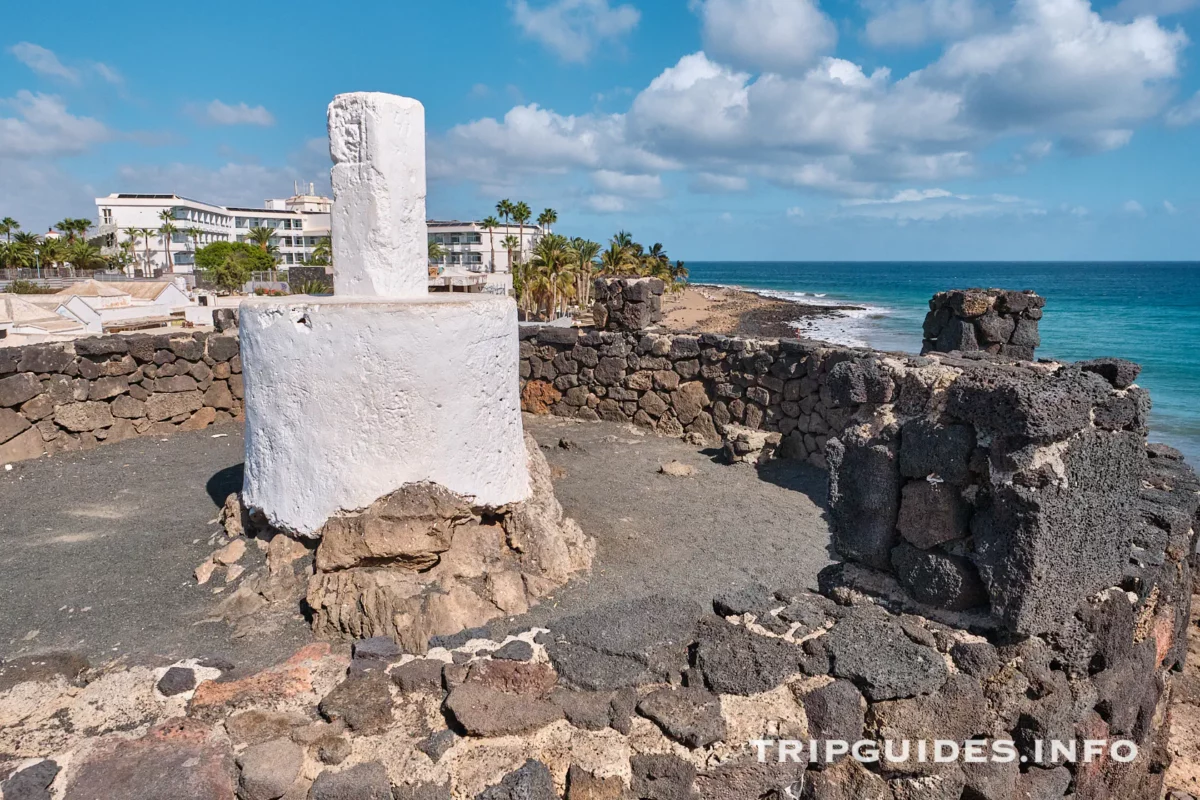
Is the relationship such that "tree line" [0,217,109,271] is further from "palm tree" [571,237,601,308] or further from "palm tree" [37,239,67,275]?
"palm tree" [571,237,601,308]

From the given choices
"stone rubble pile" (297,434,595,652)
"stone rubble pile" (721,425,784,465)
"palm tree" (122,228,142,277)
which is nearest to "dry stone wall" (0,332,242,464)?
"stone rubble pile" (297,434,595,652)

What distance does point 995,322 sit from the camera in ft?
36.2

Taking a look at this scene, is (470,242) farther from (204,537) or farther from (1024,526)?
(1024,526)

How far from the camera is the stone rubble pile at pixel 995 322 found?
11008 millimetres

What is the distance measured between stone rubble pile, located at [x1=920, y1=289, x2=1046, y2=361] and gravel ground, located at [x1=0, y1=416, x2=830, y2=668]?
377 centimetres

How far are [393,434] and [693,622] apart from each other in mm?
2610

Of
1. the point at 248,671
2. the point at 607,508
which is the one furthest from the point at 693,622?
the point at 607,508

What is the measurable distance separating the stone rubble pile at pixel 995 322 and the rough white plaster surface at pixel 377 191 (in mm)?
7815

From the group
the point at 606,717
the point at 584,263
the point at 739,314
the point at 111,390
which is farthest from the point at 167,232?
the point at 606,717

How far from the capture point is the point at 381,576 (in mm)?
5227

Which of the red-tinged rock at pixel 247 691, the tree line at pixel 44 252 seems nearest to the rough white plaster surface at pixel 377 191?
the red-tinged rock at pixel 247 691

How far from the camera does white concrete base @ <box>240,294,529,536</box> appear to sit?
17.5 ft

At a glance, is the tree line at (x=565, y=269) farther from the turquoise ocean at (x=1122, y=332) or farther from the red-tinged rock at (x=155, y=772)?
the red-tinged rock at (x=155, y=772)

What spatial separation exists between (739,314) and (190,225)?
59.7 m
